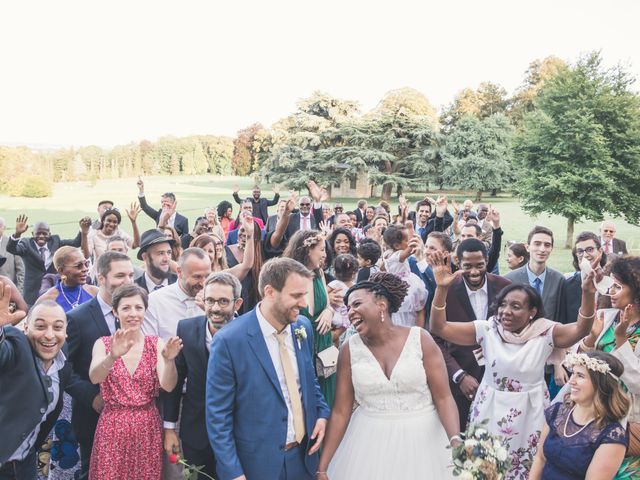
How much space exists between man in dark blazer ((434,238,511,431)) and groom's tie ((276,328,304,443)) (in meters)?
1.91

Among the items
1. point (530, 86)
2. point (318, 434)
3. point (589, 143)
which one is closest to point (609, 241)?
point (318, 434)

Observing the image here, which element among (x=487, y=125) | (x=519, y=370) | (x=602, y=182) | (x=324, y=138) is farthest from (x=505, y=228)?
(x=519, y=370)

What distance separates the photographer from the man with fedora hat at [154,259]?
5.51 metres

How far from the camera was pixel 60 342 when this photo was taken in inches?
138

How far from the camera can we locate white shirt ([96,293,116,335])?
13.3ft

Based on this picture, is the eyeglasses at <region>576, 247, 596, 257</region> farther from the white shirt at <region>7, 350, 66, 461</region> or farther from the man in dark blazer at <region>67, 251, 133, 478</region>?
the white shirt at <region>7, 350, 66, 461</region>

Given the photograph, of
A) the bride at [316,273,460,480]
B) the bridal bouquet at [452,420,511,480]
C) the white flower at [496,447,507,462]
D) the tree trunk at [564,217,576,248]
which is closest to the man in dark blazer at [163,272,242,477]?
the bride at [316,273,460,480]

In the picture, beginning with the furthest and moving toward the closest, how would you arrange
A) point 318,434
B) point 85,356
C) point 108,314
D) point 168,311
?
point 168,311 → point 108,314 → point 85,356 → point 318,434

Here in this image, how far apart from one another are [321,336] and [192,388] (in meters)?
1.39

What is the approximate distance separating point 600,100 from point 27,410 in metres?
23.1

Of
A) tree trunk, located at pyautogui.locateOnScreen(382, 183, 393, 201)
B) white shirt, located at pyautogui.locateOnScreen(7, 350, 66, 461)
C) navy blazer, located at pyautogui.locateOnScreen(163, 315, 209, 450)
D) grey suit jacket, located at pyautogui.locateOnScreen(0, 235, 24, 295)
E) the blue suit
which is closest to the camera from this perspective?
the blue suit

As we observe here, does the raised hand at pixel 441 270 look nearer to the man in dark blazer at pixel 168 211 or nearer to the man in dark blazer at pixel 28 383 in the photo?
the man in dark blazer at pixel 28 383

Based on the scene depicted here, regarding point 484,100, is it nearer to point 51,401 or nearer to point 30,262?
point 30,262

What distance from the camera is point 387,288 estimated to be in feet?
11.5
